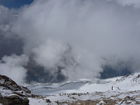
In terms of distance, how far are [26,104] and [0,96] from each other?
6.33 meters

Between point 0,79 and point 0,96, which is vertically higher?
point 0,79

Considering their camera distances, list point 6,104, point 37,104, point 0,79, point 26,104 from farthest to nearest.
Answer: point 37,104 → point 0,79 → point 26,104 → point 6,104

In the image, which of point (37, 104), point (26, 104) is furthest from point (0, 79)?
point (26, 104)

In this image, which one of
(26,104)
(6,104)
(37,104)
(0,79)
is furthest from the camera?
(37,104)

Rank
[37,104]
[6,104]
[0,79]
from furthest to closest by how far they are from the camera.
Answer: [37,104] < [0,79] < [6,104]

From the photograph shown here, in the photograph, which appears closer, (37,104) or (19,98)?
(19,98)

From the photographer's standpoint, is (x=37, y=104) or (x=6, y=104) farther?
(x=37, y=104)

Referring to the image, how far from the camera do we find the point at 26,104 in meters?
72.7

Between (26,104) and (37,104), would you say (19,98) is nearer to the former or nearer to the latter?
(26,104)

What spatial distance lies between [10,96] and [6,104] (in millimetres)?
2877

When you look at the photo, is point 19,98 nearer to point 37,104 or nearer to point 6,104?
point 6,104

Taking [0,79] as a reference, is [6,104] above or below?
below

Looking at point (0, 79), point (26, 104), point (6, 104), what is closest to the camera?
point (6, 104)

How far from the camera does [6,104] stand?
6731 centimetres
